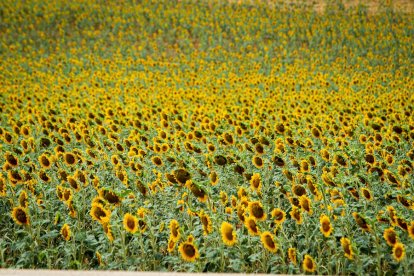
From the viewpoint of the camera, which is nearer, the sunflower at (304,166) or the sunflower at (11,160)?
the sunflower at (11,160)

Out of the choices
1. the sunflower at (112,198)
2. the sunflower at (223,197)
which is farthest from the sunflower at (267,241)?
the sunflower at (112,198)

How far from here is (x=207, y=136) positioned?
20.0ft

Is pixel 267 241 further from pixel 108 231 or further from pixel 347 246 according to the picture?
pixel 108 231

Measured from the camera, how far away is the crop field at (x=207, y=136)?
3.34 metres

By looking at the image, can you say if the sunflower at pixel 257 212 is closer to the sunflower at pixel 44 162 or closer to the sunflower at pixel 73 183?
the sunflower at pixel 73 183

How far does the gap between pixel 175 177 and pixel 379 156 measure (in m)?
2.62

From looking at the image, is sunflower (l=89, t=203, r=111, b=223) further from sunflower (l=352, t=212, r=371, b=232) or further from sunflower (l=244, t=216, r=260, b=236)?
sunflower (l=352, t=212, r=371, b=232)

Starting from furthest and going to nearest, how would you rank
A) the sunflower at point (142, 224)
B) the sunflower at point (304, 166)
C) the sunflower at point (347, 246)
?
the sunflower at point (304, 166)
the sunflower at point (142, 224)
the sunflower at point (347, 246)

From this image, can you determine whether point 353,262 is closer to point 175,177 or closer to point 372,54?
point 175,177

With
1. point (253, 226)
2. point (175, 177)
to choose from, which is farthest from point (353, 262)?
point (175, 177)

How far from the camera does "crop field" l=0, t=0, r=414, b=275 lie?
3.34 metres

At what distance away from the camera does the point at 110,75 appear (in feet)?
40.2

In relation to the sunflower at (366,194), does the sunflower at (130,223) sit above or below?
below

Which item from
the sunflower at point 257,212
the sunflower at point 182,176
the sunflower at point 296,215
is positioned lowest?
the sunflower at point 296,215
